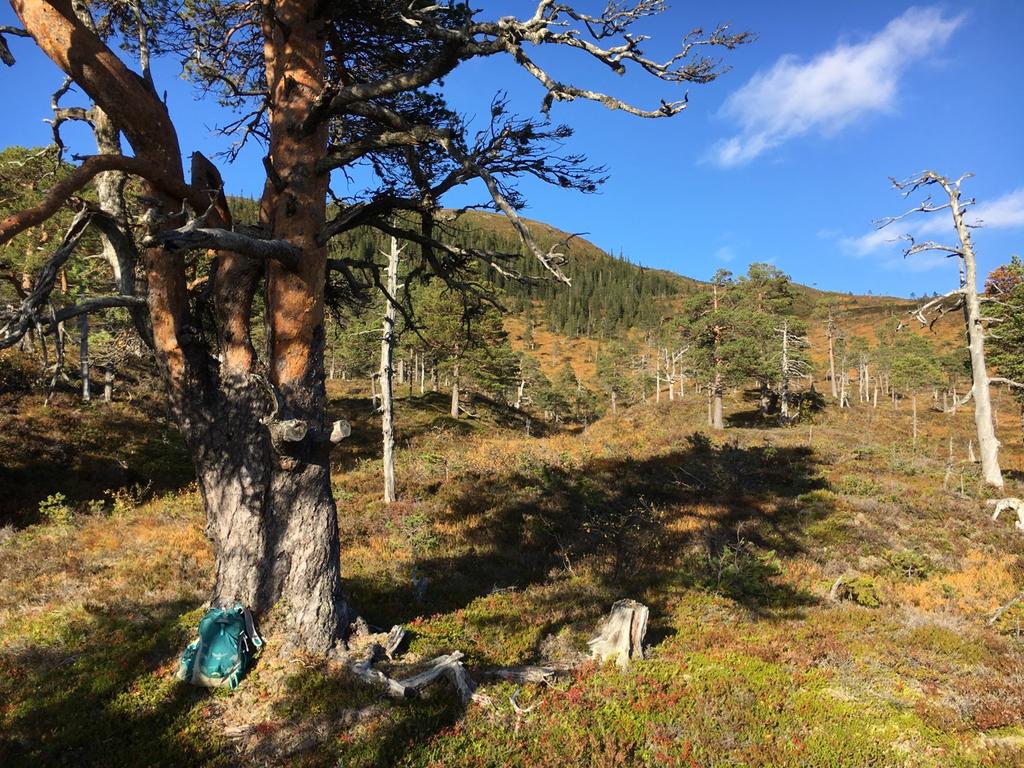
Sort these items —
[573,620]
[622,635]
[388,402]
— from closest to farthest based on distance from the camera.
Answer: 1. [622,635]
2. [573,620]
3. [388,402]

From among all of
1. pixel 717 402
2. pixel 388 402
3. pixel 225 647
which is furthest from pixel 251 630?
pixel 717 402

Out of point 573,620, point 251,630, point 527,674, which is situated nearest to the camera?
point 251,630

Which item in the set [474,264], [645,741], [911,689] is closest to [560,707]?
[645,741]

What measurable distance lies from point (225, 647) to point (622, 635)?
4.89 metres

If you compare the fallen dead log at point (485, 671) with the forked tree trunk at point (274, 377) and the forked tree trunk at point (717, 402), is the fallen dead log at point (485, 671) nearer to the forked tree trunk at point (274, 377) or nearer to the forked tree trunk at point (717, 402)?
the forked tree trunk at point (274, 377)

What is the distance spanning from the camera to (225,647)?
19.5 ft

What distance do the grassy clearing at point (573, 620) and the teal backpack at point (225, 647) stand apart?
0.17 metres

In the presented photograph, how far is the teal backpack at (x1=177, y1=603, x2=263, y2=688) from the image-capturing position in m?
5.90

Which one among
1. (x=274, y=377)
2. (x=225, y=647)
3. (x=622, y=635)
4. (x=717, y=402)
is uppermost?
(x=717, y=402)

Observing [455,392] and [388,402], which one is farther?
[455,392]

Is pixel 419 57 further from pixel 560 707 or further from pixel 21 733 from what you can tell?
pixel 21 733

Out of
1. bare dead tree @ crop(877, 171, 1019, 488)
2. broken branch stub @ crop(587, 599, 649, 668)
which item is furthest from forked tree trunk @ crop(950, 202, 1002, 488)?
broken branch stub @ crop(587, 599, 649, 668)

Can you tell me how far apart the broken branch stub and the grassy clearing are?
0.27 m

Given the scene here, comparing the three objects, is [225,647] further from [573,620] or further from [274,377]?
[573,620]
